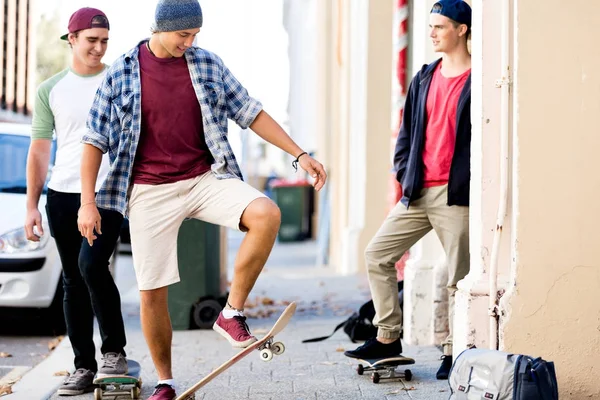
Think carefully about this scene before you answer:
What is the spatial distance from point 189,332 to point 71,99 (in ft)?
10.9

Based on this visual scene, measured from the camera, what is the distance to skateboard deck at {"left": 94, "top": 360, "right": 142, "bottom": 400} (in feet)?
19.2

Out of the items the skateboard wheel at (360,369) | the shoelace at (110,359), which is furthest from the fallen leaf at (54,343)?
the skateboard wheel at (360,369)

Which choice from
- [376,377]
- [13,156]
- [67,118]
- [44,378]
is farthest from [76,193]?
[13,156]

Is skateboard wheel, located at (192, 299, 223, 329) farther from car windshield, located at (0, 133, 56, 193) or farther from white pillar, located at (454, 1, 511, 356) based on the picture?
white pillar, located at (454, 1, 511, 356)

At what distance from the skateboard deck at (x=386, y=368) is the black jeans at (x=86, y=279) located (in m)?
1.40

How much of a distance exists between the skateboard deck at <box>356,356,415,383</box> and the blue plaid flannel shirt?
1.50m

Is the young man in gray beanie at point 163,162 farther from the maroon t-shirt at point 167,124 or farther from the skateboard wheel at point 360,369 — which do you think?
the skateboard wheel at point 360,369

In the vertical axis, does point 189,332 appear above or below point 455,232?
below

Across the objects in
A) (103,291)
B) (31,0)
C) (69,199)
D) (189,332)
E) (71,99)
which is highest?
(31,0)

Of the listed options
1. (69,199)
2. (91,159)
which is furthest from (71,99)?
(91,159)

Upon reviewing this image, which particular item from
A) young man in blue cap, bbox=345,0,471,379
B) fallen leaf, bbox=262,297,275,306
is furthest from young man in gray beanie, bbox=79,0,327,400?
fallen leaf, bbox=262,297,275,306

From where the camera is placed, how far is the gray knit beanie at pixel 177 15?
16.6 ft

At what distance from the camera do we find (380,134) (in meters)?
14.3

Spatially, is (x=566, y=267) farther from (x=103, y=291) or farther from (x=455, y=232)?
(x=103, y=291)
